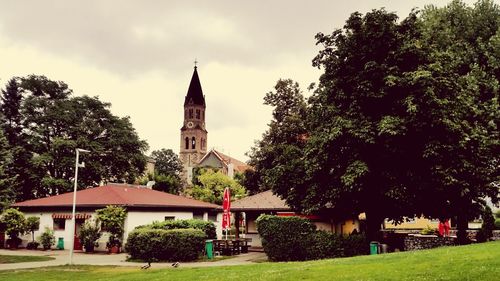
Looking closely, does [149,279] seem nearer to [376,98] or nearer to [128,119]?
[376,98]

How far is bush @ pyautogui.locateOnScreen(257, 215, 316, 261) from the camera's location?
2278 cm

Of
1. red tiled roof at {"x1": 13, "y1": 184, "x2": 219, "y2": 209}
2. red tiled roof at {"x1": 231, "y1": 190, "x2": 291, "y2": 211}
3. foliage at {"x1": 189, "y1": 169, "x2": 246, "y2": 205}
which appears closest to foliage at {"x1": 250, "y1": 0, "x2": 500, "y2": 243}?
red tiled roof at {"x1": 231, "y1": 190, "x2": 291, "y2": 211}

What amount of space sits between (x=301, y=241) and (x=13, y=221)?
21784 mm

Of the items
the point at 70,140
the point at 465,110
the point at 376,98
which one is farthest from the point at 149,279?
the point at 70,140

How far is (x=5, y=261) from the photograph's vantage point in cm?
2427

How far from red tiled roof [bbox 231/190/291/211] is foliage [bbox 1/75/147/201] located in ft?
69.4

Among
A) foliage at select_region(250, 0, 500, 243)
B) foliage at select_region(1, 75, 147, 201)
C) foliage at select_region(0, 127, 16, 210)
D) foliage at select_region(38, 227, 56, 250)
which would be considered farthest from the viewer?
foliage at select_region(1, 75, 147, 201)

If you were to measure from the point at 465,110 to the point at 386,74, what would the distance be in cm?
447

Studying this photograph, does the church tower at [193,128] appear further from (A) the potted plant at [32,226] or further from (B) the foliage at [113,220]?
(B) the foliage at [113,220]

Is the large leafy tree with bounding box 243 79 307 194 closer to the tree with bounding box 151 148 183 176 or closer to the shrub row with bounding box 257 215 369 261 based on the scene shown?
the shrub row with bounding box 257 215 369 261

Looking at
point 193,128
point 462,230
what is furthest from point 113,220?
point 193,128

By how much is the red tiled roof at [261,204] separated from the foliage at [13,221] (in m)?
15.4

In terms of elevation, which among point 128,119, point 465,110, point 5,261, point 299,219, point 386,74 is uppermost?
point 128,119

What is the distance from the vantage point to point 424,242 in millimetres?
24266
